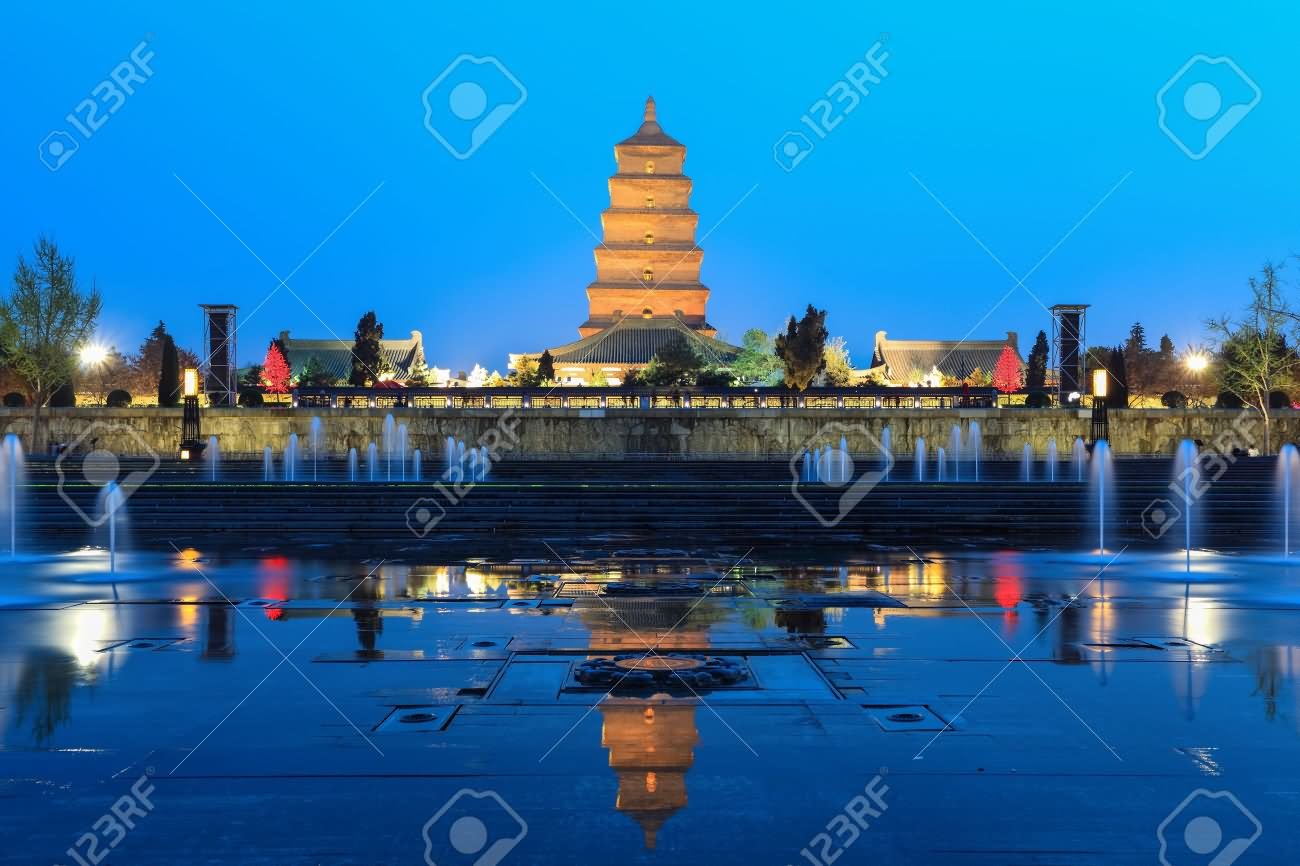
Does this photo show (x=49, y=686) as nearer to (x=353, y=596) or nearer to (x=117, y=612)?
(x=117, y=612)

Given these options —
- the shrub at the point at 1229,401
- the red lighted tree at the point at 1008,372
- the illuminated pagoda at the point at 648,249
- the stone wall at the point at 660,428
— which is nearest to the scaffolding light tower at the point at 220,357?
the stone wall at the point at 660,428

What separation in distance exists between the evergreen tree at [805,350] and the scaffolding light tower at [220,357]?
22597mm

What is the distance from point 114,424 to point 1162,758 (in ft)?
118

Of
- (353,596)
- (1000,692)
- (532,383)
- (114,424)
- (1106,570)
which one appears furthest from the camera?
(532,383)

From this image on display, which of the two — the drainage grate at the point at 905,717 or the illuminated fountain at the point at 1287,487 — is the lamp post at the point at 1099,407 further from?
the drainage grate at the point at 905,717

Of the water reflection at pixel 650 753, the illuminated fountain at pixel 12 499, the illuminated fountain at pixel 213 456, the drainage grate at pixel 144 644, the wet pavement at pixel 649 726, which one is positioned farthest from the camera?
the illuminated fountain at pixel 213 456

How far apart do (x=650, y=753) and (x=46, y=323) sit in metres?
38.9

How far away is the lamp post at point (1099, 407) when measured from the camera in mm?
32625

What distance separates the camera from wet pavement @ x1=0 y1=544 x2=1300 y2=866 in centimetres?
469

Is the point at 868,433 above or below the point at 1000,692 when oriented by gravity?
above

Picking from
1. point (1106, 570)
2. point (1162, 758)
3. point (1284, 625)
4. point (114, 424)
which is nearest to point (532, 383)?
point (114, 424)

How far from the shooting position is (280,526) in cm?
1914

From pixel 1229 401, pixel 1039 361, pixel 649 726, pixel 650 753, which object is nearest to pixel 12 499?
pixel 649 726

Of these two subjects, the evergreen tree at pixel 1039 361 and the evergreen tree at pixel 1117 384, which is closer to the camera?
the evergreen tree at pixel 1117 384
